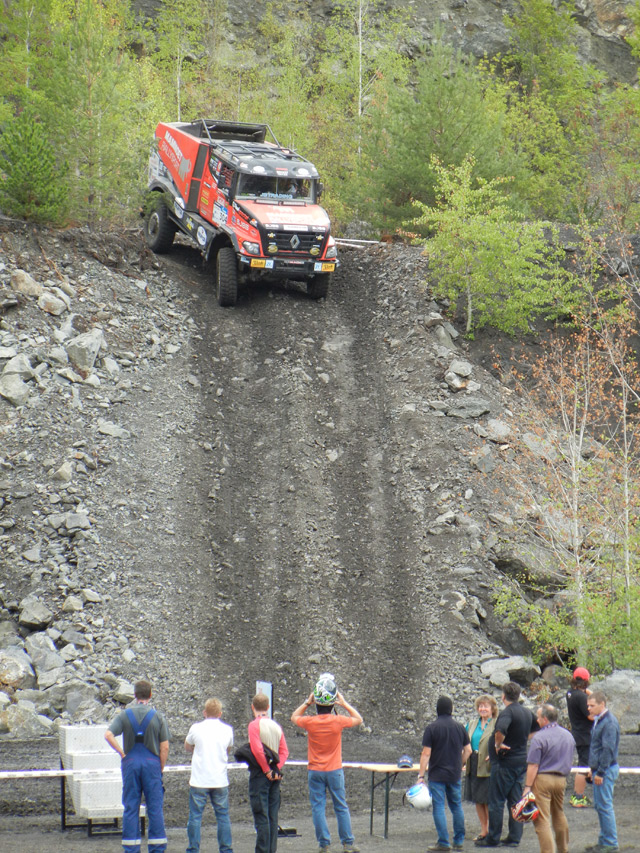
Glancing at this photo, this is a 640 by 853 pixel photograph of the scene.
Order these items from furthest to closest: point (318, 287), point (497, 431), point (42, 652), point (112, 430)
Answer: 1. point (318, 287)
2. point (497, 431)
3. point (112, 430)
4. point (42, 652)

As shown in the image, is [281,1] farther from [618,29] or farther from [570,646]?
[570,646]

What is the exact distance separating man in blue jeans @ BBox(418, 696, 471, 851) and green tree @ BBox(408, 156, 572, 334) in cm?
1371

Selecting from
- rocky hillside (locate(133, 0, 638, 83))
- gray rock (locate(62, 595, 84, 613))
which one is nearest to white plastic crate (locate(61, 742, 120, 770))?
gray rock (locate(62, 595, 84, 613))

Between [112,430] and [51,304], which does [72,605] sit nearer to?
[112,430]

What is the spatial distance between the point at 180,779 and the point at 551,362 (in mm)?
13438

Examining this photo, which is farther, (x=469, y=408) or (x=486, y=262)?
(x=486, y=262)

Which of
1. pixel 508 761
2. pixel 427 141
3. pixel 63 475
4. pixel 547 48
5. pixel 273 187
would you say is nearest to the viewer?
pixel 508 761

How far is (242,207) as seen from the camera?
19906 mm

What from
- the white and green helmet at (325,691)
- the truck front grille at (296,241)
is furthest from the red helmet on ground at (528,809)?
the truck front grille at (296,241)

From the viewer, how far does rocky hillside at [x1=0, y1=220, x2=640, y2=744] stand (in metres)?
13.2

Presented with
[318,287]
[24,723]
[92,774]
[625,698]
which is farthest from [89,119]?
[625,698]

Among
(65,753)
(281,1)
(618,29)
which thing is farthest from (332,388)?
(618,29)

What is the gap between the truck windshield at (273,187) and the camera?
20219 millimetres

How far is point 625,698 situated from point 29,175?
16.1 metres
